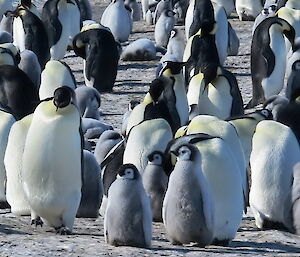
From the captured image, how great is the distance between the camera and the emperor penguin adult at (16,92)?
12234 millimetres

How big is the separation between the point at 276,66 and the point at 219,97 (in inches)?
99.1

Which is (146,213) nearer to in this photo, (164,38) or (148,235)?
(148,235)

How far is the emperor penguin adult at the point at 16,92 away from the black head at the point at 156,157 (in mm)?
3705

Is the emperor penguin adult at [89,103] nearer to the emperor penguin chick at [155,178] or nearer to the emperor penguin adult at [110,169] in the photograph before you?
the emperor penguin adult at [110,169]

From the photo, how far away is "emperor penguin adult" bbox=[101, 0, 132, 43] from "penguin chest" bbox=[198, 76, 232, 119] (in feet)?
27.2

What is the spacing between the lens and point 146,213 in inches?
294

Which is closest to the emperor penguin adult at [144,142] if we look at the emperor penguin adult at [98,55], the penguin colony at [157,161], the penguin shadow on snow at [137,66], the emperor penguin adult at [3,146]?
the penguin colony at [157,161]

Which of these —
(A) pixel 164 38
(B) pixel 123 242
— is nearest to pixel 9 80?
(B) pixel 123 242

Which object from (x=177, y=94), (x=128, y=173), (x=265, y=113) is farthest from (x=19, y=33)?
(x=128, y=173)

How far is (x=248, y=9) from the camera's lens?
22438 millimetres

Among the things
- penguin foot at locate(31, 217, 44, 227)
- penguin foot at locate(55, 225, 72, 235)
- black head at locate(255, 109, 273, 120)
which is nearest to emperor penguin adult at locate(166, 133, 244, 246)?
penguin foot at locate(55, 225, 72, 235)

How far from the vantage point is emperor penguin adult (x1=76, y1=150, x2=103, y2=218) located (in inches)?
363

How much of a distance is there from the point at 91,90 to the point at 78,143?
234 inches

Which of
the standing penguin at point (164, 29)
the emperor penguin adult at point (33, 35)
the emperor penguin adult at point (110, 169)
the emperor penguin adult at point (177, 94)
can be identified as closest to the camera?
the emperor penguin adult at point (110, 169)
